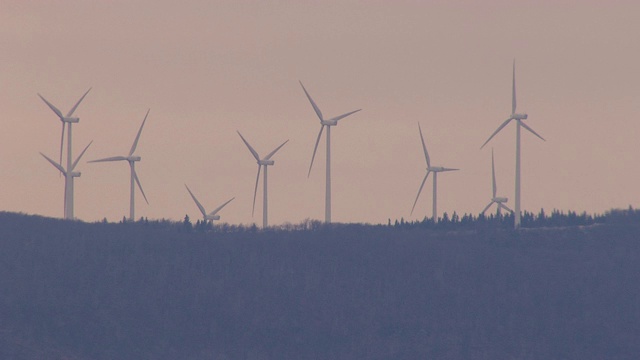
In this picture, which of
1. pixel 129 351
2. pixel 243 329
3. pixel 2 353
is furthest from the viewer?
pixel 243 329

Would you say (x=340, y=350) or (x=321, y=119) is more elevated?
(x=321, y=119)

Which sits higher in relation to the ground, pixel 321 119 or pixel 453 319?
pixel 321 119

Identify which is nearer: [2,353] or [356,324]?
[2,353]

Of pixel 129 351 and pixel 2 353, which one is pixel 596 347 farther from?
pixel 2 353

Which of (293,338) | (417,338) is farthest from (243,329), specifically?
(417,338)

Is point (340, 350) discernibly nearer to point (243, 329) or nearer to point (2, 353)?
point (243, 329)

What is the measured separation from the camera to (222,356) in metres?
186

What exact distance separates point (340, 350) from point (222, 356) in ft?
38.0

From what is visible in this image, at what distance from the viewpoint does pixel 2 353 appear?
171 m

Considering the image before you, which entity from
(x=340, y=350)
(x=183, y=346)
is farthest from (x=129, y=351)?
(x=340, y=350)

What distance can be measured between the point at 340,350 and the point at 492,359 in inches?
576

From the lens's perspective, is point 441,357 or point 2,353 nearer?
point 2,353

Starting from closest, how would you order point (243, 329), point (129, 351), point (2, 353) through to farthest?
point (2, 353), point (129, 351), point (243, 329)

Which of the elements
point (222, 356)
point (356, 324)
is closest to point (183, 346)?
point (222, 356)
